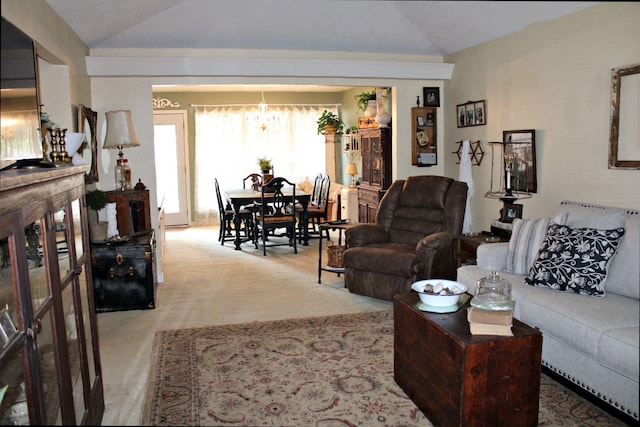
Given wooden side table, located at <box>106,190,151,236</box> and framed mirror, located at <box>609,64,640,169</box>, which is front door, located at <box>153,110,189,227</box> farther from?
framed mirror, located at <box>609,64,640,169</box>

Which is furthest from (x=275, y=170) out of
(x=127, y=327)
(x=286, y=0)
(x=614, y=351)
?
(x=614, y=351)

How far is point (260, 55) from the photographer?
5293mm

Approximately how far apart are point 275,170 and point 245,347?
20.8ft

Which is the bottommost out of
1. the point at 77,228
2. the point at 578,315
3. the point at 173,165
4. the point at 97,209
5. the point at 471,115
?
the point at 578,315

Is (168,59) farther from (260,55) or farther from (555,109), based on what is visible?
(555,109)

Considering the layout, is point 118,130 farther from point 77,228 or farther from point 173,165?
point 173,165

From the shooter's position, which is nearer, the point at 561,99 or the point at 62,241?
the point at 62,241

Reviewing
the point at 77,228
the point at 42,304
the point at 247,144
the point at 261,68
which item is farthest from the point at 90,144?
the point at 247,144

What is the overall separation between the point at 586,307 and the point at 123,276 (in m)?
3.44

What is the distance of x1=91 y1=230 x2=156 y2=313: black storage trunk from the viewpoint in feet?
14.4

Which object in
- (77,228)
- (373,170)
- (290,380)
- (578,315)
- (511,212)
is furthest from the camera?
(373,170)

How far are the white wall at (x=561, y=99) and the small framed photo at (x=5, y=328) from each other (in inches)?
120

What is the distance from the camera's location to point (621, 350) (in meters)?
2.28

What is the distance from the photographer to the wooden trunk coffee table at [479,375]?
2.26 metres
